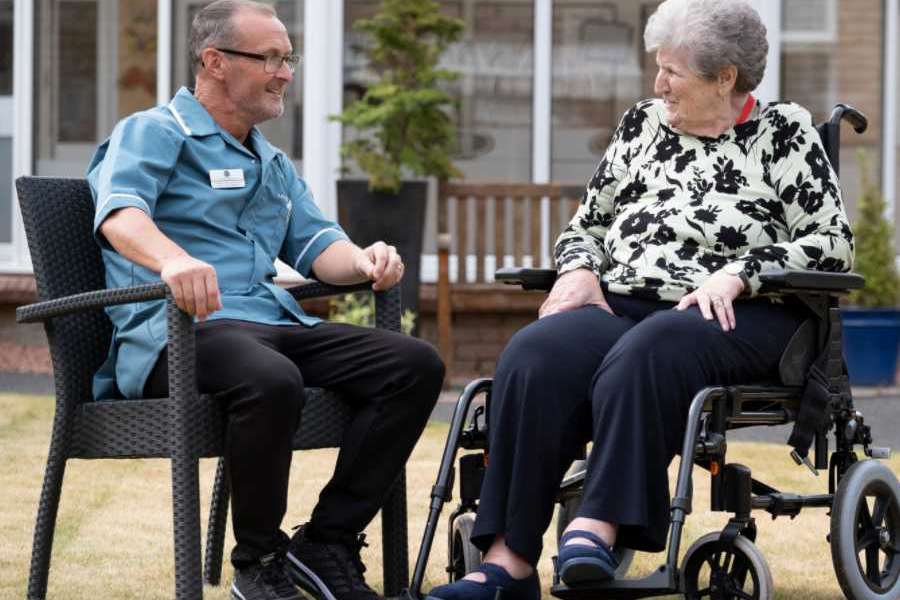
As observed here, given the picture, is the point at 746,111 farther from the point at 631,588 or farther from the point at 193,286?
the point at 193,286

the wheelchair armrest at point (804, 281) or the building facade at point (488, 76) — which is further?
the building facade at point (488, 76)

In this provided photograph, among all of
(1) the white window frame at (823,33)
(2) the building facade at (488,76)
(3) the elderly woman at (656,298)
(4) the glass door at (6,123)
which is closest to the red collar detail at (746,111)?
(3) the elderly woman at (656,298)

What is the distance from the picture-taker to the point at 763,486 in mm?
3703

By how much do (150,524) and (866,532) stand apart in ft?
6.64

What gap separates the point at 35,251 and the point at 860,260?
592 cm

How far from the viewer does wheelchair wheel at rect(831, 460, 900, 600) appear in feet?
11.6

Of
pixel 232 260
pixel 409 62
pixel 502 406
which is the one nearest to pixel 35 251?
pixel 232 260

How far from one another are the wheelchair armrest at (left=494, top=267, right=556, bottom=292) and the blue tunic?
497mm

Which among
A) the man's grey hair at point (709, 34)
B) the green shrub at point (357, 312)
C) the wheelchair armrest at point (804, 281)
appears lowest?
the green shrub at point (357, 312)

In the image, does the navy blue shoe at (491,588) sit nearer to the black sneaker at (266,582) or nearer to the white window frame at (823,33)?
the black sneaker at (266,582)

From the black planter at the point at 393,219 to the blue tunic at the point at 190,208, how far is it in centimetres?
474

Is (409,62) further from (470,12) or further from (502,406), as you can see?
(502,406)

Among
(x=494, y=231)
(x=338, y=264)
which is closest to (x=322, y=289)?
(x=338, y=264)

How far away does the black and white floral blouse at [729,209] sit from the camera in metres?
3.71
